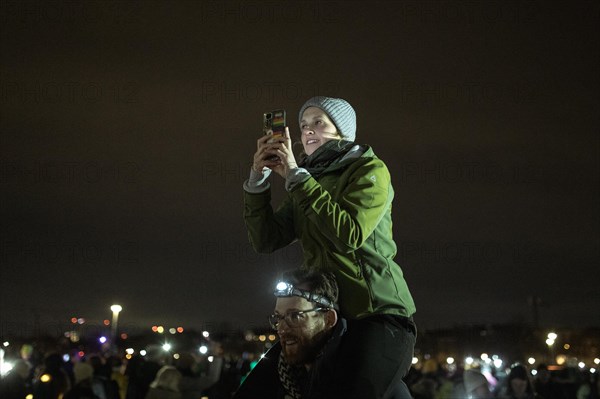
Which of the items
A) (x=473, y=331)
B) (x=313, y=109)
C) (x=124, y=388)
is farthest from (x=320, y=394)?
(x=473, y=331)

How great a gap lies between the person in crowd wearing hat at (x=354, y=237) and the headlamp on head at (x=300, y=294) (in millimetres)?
112

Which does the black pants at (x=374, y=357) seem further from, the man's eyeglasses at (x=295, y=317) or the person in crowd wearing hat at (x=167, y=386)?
the person in crowd wearing hat at (x=167, y=386)

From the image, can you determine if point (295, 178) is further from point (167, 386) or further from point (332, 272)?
point (167, 386)

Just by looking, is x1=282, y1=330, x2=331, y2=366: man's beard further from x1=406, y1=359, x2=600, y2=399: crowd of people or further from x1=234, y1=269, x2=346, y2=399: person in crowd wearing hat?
x1=406, y1=359, x2=600, y2=399: crowd of people

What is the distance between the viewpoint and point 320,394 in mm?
3744

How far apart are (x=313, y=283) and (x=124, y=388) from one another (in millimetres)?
14375

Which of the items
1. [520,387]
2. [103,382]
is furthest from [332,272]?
[103,382]

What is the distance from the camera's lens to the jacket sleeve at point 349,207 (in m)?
Result: 3.78

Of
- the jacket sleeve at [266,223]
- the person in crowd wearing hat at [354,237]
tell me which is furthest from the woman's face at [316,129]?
the jacket sleeve at [266,223]

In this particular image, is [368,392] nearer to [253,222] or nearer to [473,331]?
[253,222]

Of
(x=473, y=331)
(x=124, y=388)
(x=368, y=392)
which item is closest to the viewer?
(x=368, y=392)

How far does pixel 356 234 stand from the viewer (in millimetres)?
3793

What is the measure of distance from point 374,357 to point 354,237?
0.58 metres

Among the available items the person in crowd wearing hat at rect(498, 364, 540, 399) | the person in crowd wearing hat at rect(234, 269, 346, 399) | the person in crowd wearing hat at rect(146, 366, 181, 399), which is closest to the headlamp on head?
the person in crowd wearing hat at rect(234, 269, 346, 399)
